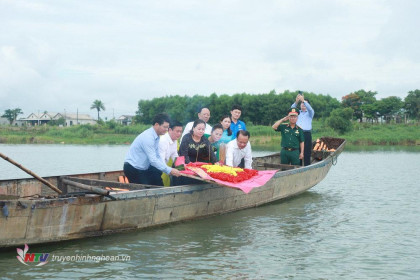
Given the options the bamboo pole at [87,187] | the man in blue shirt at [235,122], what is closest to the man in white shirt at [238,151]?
the man in blue shirt at [235,122]

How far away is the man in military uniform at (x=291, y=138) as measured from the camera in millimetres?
11492

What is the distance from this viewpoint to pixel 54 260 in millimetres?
6605

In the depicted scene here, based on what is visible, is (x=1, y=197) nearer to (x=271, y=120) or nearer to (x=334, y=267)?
(x=334, y=267)

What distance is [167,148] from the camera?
8977mm

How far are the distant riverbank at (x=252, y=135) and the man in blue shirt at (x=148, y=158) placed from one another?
33.9 metres

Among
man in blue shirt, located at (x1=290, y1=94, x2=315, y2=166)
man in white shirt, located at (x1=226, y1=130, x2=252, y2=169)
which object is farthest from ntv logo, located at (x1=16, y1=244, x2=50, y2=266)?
man in blue shirt, located at (x1=290, y1=94, x2=315, y2=166)

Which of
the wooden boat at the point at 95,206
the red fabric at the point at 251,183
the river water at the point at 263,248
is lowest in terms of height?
the river water at the point at 263,248

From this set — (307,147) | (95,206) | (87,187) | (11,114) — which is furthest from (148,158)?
(11,114)

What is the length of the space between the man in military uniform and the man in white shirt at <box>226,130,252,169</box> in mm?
1648

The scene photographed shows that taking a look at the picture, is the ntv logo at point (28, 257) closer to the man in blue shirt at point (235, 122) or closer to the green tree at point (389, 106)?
the man in blue shirt at point (235, 122)

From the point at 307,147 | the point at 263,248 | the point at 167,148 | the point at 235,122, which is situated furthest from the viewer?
the point at 307,147

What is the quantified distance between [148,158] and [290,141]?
4.76 m

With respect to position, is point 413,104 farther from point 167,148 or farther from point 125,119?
point 125,119

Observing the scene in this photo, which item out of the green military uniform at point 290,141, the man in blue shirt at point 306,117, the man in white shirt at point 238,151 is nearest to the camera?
the man in white shirt at point 238,151
